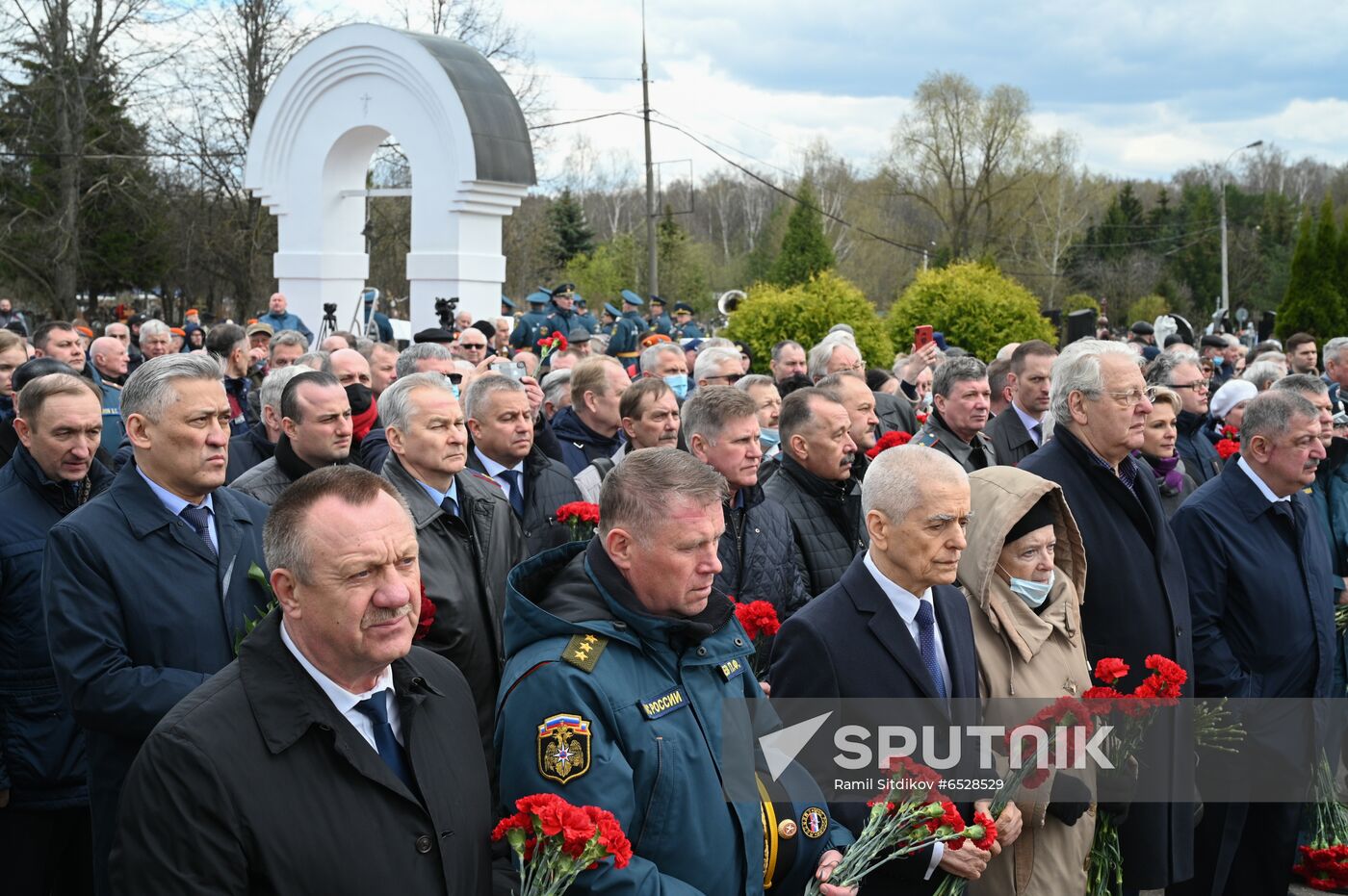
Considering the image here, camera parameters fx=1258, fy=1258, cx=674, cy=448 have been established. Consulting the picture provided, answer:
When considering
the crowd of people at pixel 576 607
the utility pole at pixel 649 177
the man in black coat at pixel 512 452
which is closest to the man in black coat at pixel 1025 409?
the crowd of people at pixel 576 607

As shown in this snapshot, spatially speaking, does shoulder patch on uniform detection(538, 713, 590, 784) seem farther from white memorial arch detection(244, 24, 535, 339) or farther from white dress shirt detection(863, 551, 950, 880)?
white memorial arch detection(244, 24, 535, 339)

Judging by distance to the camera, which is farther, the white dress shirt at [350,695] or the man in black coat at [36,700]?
the man in black coat at [36,700]

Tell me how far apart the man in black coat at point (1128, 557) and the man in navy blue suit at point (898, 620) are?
1137 millimetres

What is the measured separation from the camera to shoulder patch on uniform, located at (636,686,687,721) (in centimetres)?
300

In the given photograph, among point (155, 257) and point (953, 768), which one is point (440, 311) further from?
point (155, 257)

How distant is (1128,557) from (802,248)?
42.9 metres

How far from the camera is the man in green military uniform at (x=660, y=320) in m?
19.7

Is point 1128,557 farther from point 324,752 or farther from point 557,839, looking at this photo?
point 324,752

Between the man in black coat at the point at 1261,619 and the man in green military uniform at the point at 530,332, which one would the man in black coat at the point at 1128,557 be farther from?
the man in green military uniform at the point at 530,332

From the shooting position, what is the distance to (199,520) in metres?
3.96

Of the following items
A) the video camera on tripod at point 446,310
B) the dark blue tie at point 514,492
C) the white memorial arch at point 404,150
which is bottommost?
the dark blue tie at point 514,492

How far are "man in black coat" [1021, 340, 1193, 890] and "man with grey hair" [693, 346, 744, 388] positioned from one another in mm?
3192

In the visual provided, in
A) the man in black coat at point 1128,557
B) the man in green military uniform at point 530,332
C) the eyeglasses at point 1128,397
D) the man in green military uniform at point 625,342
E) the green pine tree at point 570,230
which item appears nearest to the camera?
the man in black coat at point 1128,557

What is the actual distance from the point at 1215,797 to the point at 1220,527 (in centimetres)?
117
